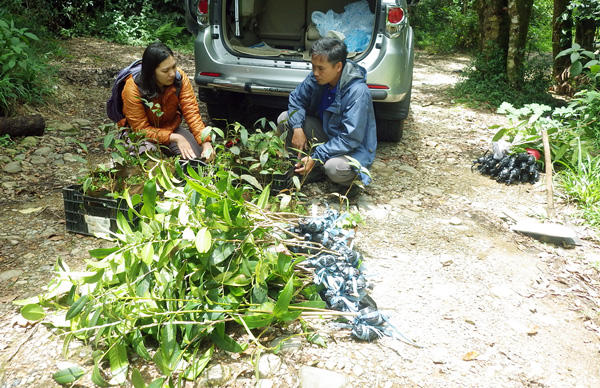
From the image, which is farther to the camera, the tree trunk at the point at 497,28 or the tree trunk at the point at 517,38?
the tree trunk at the point at 497,28

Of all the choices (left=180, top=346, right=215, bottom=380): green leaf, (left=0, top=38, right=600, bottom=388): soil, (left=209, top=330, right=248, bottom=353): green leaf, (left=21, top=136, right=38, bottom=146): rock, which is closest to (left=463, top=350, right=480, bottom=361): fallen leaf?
(left=0, top=38, right=600, bottom=388): soil

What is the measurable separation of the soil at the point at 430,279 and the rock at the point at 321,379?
4cm

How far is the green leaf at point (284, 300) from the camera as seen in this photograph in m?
2.04

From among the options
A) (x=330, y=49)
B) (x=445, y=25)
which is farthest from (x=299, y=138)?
(x=445, y=25)

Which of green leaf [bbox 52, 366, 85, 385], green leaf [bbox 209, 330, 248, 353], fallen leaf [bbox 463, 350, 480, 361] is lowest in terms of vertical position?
fallen leaf [bbox 463, 350, 480, 361]

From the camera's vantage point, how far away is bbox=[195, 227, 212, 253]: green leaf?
2013mm

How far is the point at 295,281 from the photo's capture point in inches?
90.4

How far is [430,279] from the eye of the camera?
9.22ft

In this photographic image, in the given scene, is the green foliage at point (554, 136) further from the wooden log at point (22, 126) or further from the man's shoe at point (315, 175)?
the wooden log at point (22, 126)

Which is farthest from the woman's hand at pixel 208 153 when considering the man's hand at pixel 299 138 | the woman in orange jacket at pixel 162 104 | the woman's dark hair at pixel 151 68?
the man's hand at pixel 299 138

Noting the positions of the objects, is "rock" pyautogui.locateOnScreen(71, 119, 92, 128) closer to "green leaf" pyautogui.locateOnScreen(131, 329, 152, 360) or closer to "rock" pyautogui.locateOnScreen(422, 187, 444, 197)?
"rock" pyautogui.locateOnScreen(422, 187, 444, 197)

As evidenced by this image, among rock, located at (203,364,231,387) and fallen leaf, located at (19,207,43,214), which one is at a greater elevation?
fallen leaf, located at (19,207,43,214)

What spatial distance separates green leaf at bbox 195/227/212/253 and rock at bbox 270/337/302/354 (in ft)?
1.74

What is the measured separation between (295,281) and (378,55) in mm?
2619
